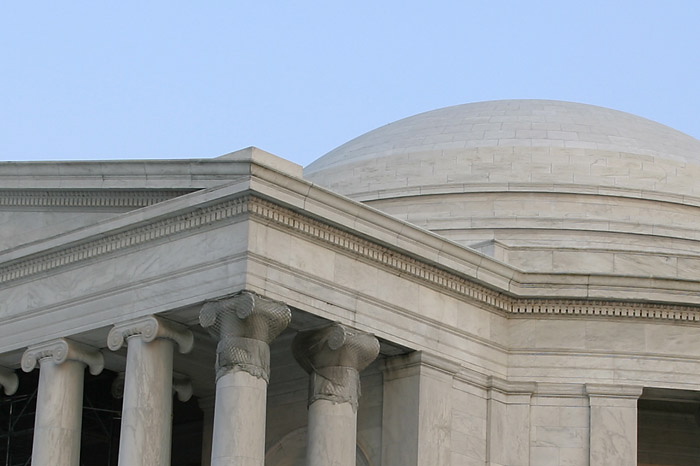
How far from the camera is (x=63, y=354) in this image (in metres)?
45.8

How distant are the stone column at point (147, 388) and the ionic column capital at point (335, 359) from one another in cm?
320

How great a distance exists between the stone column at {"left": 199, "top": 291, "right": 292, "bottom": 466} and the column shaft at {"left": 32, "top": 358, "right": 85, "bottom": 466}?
5.17m

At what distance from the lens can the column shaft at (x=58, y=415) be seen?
45.6 metres

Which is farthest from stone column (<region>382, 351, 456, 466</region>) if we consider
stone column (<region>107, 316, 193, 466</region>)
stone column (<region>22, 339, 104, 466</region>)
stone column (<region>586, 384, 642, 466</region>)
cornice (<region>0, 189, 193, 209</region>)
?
stone column (<region>22, 339, 104, 466</region>)

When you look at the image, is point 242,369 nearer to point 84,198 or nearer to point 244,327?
point 244,327

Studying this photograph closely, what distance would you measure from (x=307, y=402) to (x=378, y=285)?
13.0 ft

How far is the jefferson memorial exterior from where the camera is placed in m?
42.9

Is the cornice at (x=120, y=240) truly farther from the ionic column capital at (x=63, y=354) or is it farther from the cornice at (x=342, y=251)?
the ionic column capital at (x=63, y=354)

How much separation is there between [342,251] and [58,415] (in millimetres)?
8495

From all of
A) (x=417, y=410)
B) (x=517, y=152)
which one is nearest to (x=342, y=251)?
(x=417, y=410)

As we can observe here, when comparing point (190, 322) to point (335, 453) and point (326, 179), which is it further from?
point (326, 179)

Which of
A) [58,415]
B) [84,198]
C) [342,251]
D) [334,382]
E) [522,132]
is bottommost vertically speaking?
[58,415]

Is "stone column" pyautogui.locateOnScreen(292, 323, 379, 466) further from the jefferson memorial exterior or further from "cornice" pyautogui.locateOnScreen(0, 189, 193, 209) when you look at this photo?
"cornice" pyautogui.locateOnScreen(0, 189, 193, 209)

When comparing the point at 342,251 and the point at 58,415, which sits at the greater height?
the point at 342,251
